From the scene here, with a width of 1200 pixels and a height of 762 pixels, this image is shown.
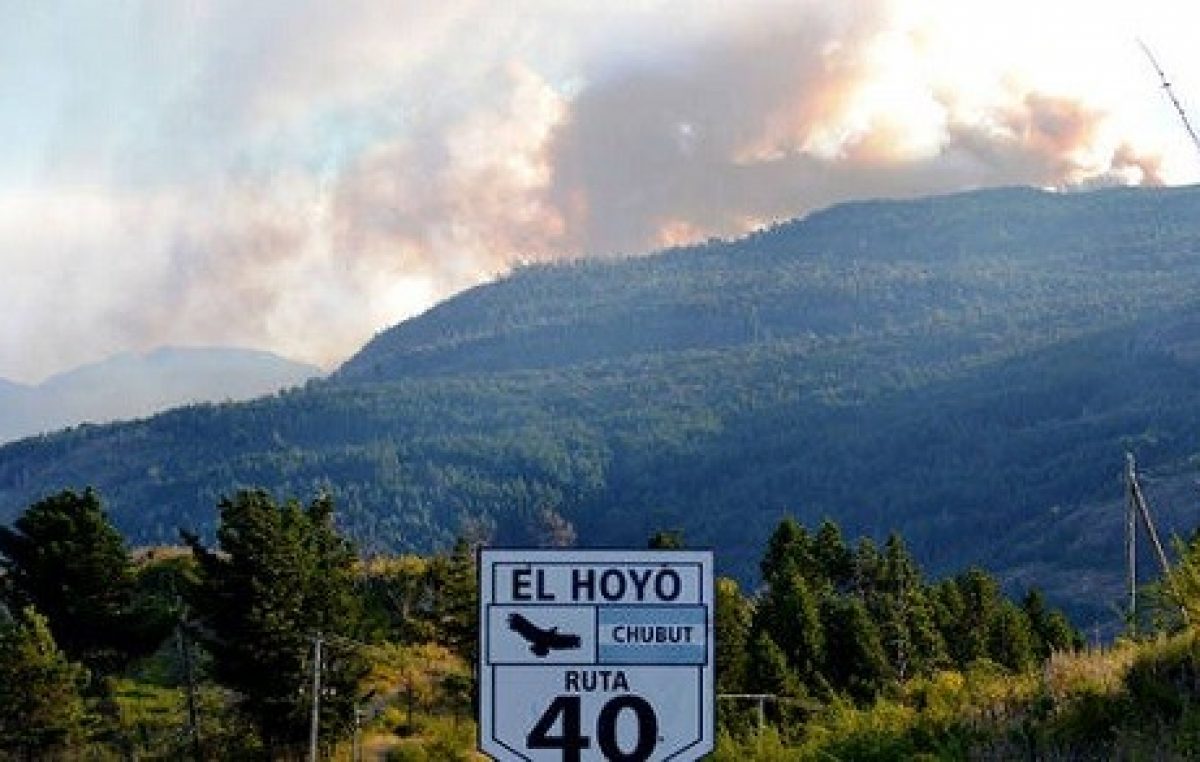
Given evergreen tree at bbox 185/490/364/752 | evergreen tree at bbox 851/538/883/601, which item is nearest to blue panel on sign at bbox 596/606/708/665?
evergreen tree at bbox 185/490/364/752

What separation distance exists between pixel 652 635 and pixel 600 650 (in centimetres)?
19

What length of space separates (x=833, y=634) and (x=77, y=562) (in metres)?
23.4

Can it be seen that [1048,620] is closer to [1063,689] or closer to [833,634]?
[833,634]

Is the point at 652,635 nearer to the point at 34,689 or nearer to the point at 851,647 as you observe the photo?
the point at 34,689

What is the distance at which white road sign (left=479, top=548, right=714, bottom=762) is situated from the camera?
19.6ft

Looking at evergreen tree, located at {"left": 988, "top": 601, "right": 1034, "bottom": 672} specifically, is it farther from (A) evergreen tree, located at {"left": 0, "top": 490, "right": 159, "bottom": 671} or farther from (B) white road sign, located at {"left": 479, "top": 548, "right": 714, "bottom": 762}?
(B) white road sign, located at {"left": 479, "top": 548, "right": 714, "bottom": 762}

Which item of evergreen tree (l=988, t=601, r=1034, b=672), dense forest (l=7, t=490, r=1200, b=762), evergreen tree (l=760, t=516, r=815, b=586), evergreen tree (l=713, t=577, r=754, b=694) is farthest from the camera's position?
evergreen tree (l=760, t=516, r=815, b=586)

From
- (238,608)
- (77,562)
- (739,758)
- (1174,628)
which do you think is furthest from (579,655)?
(77,562)

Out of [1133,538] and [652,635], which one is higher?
[1133,538]

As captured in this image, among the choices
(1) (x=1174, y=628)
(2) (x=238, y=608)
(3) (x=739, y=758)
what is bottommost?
(3) (x=739, y=758)

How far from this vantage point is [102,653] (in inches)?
1914

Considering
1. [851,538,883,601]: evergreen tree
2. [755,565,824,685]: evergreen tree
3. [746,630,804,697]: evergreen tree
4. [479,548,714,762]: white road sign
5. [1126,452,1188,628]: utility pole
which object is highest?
[851,538,883,601]: evergreen tree

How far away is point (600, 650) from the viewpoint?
19.7 ft

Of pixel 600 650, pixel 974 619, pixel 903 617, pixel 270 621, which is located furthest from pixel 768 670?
pixel 600 650
